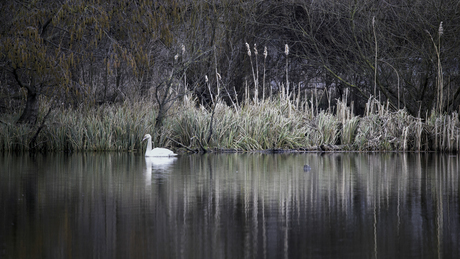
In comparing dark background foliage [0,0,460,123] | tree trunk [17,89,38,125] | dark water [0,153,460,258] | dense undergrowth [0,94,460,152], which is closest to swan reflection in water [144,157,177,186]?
dark water [0,153,460,258]

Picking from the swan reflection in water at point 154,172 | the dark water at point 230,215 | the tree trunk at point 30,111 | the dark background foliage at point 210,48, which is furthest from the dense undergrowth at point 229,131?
the dark water at point 230,215

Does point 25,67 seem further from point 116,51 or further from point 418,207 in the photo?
point 418,207

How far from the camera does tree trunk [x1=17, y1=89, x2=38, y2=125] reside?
1520 cm

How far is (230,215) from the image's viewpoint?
16.9 ft

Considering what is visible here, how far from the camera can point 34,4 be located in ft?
42.1

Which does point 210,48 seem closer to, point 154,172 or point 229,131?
point 229,131

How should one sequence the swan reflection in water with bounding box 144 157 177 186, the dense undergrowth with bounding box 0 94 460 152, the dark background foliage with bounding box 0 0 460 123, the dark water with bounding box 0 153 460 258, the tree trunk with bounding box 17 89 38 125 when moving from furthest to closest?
the tree trunk with bounding box 17 89 38 125 → the dense undergrowth with bounding box 0 94 460 152 → the dark background foliage with bounding box 0 0 460 123 → the swan reflection in water with bounding box 144 157 177 186 → the dark water with bounding box 0 153 460 258

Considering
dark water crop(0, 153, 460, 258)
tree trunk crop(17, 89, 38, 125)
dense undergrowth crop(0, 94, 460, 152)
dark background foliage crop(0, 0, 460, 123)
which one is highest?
dark background foliage crop(0, 0, 460, 123)

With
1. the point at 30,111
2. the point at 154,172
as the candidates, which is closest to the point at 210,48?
the point at 30,111

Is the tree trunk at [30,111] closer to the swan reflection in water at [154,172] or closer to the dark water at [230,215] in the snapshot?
the swan reflection in water at [154,172]

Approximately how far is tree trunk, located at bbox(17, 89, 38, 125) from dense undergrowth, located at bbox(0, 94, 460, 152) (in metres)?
0.19

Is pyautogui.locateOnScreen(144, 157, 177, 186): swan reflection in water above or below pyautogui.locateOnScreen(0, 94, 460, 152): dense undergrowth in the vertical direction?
below

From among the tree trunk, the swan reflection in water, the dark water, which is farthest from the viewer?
the tree trunk

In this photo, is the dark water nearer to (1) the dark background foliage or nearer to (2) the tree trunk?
(1) the dark background foliage
